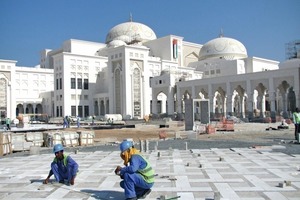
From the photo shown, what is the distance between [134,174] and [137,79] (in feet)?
158

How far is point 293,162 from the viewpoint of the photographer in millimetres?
9086

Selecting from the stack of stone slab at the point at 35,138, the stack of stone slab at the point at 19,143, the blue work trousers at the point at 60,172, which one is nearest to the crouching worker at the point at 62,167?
the blue work trousers at the point at 60,172

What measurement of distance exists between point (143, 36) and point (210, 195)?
6438 cm

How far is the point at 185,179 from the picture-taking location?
280 inches

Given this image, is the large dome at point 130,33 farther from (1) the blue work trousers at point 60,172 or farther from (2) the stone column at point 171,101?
(1) the blue work trousers at point 60,172

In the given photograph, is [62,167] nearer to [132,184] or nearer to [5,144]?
[132,184]

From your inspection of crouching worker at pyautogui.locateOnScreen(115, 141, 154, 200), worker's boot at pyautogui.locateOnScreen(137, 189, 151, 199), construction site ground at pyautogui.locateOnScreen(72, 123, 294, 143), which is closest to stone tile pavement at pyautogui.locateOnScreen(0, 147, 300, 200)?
worker's boot at pyautogui.locateOnScreen(137, 189, 151, 199)

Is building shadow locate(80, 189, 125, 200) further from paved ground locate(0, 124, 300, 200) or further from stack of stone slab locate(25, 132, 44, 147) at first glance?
stack of stone slab locate(25, 132, 44, 147)

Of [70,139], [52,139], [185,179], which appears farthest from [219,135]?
[185,179]

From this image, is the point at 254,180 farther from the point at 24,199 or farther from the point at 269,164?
the point at 24,199

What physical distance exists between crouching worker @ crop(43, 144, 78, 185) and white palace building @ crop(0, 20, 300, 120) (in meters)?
36.1

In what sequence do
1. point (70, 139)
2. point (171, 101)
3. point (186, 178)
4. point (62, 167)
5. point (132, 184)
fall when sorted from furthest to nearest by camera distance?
1. point (171, 101)
2. point (70, 139)
3. point (186, 178)
4. point (62, 167)
5. point (132, 184)

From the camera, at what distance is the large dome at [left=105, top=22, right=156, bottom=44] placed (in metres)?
66.4

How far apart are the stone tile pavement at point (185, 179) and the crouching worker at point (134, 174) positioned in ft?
1.39
